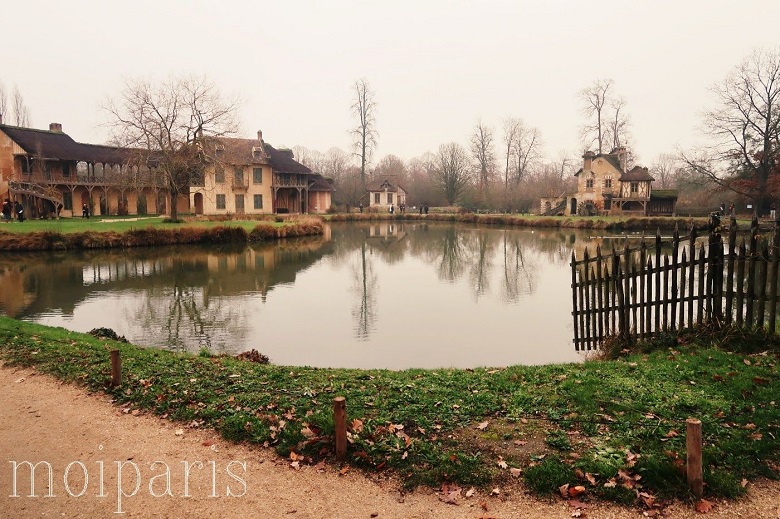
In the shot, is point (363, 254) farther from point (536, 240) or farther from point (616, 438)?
point (616, 438)

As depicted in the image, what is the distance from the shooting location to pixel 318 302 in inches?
664

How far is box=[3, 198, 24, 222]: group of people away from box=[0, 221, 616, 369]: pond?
40.4ft

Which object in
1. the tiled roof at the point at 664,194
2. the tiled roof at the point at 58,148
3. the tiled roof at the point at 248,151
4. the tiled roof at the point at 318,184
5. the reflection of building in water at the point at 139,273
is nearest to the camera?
the reflection of building in water at the point at 139,273

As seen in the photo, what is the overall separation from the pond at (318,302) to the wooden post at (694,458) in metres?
5.78

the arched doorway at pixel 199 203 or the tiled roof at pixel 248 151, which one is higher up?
the tiled roof at pixel 248 151

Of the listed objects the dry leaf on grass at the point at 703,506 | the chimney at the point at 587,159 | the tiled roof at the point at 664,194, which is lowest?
the dry leaf on grass at the point at 703,506

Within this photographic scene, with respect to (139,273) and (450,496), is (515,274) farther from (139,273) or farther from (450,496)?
(450,496)

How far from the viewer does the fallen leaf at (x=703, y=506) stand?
4.19 meters

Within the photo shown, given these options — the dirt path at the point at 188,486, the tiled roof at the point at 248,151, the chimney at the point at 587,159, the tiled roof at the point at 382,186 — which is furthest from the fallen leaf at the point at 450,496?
the tiled roof at the point at 382,186

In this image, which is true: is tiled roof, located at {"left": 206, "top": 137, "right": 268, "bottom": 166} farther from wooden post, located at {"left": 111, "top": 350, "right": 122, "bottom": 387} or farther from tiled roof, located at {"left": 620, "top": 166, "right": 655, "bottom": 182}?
wooden post, located at {"left": 111, "top": 350, "right": 122, "bottom": 387}

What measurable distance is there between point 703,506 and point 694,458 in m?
0.36

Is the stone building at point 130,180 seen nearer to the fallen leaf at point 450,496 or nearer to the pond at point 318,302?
the pond at point 318,302

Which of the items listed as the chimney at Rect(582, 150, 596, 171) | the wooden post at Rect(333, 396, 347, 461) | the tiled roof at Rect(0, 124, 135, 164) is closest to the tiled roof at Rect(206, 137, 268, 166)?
the tiled roof at Rect(0, 124, 135, 164)

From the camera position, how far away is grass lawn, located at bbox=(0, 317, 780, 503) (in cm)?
475
